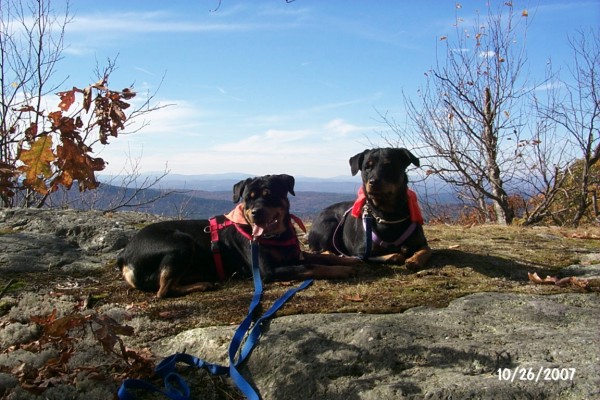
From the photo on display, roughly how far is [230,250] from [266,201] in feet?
2.14

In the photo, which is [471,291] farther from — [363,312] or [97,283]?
[97,283]

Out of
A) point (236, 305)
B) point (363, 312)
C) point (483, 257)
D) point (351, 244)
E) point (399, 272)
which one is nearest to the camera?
point (363, 312)

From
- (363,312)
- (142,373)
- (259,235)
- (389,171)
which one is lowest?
(142,373)

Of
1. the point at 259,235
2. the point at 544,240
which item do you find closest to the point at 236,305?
the point at 259,235

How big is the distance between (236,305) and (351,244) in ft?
7.52

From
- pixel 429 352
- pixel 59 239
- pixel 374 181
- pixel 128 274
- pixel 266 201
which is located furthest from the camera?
pixel 59 239

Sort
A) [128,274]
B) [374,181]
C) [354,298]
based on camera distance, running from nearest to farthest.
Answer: [354,298] → [128,274] → [374,181]

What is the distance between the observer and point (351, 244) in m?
5.88

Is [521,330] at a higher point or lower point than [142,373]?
higher

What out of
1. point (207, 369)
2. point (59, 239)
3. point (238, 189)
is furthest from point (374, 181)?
point (59, 239)

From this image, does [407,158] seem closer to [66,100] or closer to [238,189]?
[238,189]

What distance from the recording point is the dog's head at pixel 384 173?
5.24 meters

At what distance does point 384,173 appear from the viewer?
5328 mm
